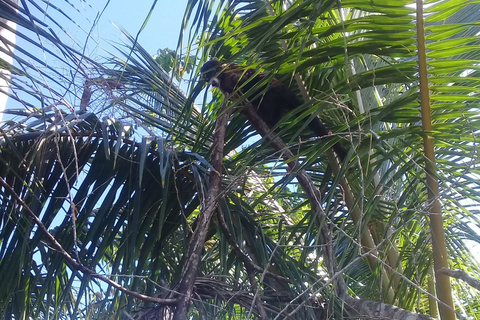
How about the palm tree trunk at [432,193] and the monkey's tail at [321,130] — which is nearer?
the palm tree trunk at [432,193]

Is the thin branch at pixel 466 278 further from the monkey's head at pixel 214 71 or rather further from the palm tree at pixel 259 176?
the monkey's head at pixel 214 71

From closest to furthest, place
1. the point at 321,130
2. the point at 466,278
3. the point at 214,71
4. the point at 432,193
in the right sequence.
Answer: the point at 466,278 → the point at 432,193 → the point at 321,130 → the point at 214,71

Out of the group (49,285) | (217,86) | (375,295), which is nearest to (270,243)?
(375,295)

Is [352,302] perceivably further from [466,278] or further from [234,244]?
[466,278]

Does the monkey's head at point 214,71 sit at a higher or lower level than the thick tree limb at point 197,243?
higher

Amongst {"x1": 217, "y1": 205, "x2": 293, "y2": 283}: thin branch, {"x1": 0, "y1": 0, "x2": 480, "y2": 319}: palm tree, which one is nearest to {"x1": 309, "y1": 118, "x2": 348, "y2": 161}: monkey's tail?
{"x1": 0, "y1": 0, "x2": 480, "y2": 319}: palm tree

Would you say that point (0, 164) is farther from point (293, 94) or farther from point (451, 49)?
point (451, 49)

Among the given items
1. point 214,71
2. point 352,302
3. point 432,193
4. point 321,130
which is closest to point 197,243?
point 352,302

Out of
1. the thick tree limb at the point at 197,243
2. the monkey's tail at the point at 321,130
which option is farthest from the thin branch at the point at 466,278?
the monkey's tail at the point at 321,130

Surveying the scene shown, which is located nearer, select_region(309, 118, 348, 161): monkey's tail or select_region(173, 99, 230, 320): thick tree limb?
select_region(173, 99, 230, 320): thick tree limb

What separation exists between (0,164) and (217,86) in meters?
1.58

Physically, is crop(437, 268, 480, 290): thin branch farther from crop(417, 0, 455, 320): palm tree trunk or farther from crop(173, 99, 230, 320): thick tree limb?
crop(173, 99, 230, 320): thick tree limb

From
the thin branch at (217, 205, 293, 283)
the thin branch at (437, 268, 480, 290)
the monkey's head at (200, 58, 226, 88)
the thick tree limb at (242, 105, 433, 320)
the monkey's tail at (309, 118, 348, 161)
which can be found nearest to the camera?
the thin branch at (437, 268, 480, 290)

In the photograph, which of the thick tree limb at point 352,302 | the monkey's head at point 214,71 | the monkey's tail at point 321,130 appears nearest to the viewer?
the thick tree limb at point 352,302
